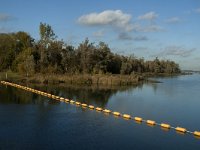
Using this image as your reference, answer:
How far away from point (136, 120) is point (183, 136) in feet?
14.6

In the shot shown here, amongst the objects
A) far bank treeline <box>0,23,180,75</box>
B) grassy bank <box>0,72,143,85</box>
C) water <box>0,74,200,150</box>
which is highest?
far bank treeline <box>0,23,180,75</box>

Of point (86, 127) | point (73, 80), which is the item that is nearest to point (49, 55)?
point (73, 80)

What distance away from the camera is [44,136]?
16953 mm

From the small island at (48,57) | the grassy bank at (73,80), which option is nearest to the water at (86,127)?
the grassy bank at (73,80)

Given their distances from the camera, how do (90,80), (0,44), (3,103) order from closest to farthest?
(3,103)
(90,80)
(0,44)

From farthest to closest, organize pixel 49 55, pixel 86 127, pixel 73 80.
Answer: pixel 49 55
pixel 73 80
pixel 86 127

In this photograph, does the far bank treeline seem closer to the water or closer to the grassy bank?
the grassy bank

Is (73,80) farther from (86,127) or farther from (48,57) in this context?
(86,127)

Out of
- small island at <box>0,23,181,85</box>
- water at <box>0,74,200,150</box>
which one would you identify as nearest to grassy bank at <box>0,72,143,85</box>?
small island at <box>0,23,181,85</box>

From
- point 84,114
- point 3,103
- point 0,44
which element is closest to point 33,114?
point 84,114

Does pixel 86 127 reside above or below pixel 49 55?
below

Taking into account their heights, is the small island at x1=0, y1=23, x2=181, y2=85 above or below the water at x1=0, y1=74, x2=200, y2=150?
above

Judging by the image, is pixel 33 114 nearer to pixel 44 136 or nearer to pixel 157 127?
pixel 44 136

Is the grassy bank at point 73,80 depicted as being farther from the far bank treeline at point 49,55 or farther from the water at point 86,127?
the water at point 86,127
